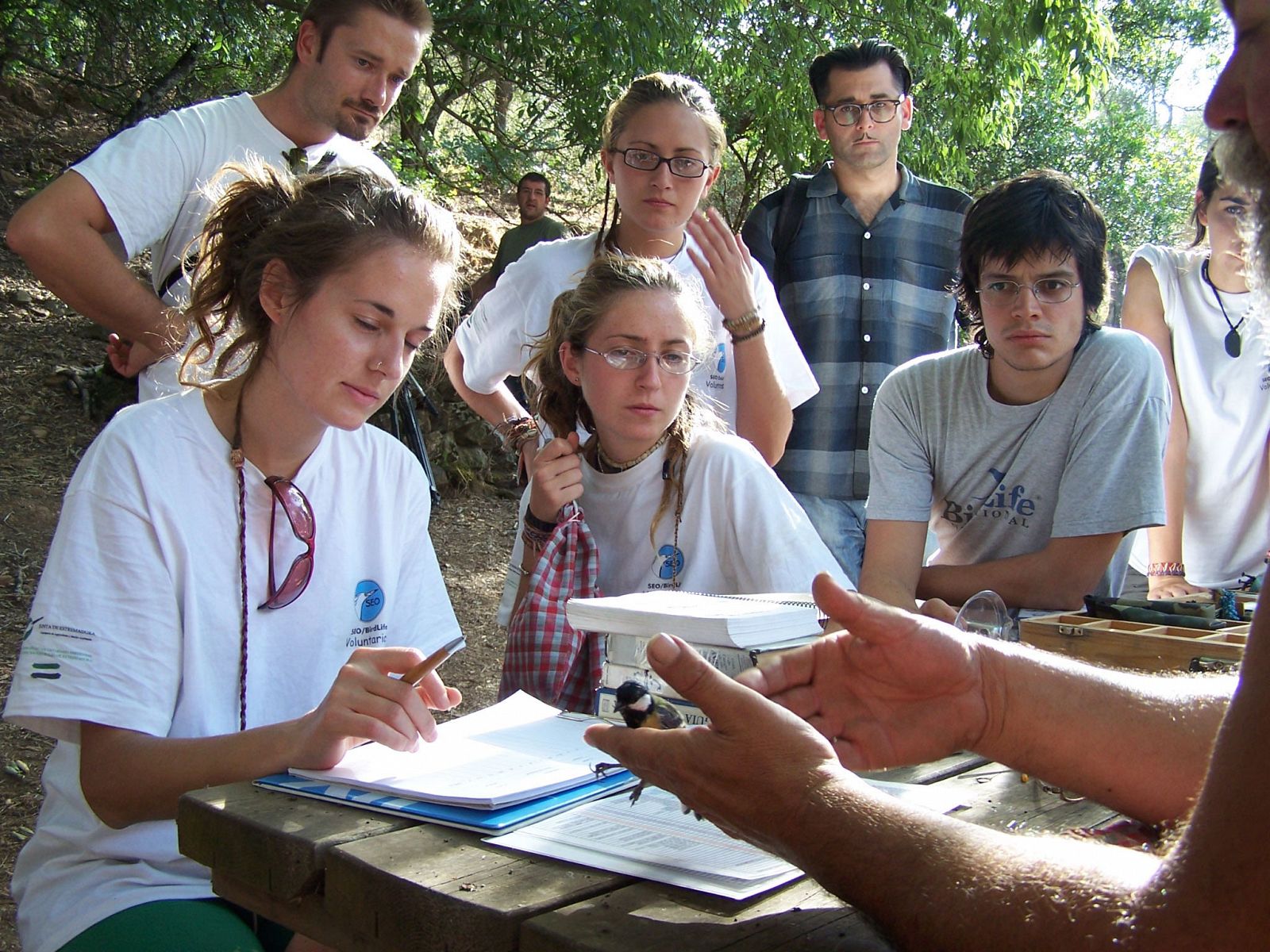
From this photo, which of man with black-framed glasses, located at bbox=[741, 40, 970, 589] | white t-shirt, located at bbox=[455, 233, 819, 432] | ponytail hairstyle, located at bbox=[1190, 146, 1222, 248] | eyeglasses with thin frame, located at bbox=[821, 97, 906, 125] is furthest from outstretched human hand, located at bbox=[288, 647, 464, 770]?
eyeglasses with thin frame, located at bbox=[821, 97, 906, 125]

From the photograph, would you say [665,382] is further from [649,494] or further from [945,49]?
[945,49]

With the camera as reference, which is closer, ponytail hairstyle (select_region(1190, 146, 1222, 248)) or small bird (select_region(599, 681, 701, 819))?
small bird (select_region(599, 681, 701, 819))

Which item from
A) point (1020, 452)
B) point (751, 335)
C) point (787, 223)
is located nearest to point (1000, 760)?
point (1020, 452)

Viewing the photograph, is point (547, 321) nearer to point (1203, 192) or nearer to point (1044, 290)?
point (1044, 290)

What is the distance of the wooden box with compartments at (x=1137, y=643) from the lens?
193 centimetres

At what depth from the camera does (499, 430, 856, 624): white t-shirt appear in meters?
2.64

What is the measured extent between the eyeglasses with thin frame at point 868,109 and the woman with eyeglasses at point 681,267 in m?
0.71

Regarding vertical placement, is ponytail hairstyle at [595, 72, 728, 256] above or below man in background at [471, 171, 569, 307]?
below

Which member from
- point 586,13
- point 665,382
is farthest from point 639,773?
point 586,13

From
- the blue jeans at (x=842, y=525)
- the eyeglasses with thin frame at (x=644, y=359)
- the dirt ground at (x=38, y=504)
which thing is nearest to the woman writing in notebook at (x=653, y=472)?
the eyeglasses with thin frame at (x=644, y=359)

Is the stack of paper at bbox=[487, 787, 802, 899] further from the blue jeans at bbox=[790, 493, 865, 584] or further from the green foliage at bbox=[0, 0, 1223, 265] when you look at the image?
the green foliage at bbox=[0, 0, 1223, 265]

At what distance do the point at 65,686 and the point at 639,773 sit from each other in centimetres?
94

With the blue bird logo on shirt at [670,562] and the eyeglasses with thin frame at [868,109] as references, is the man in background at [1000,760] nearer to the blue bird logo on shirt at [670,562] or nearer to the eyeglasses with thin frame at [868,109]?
the blue bird logo on shirt at [670,562]

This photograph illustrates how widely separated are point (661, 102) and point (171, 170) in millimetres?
1373
